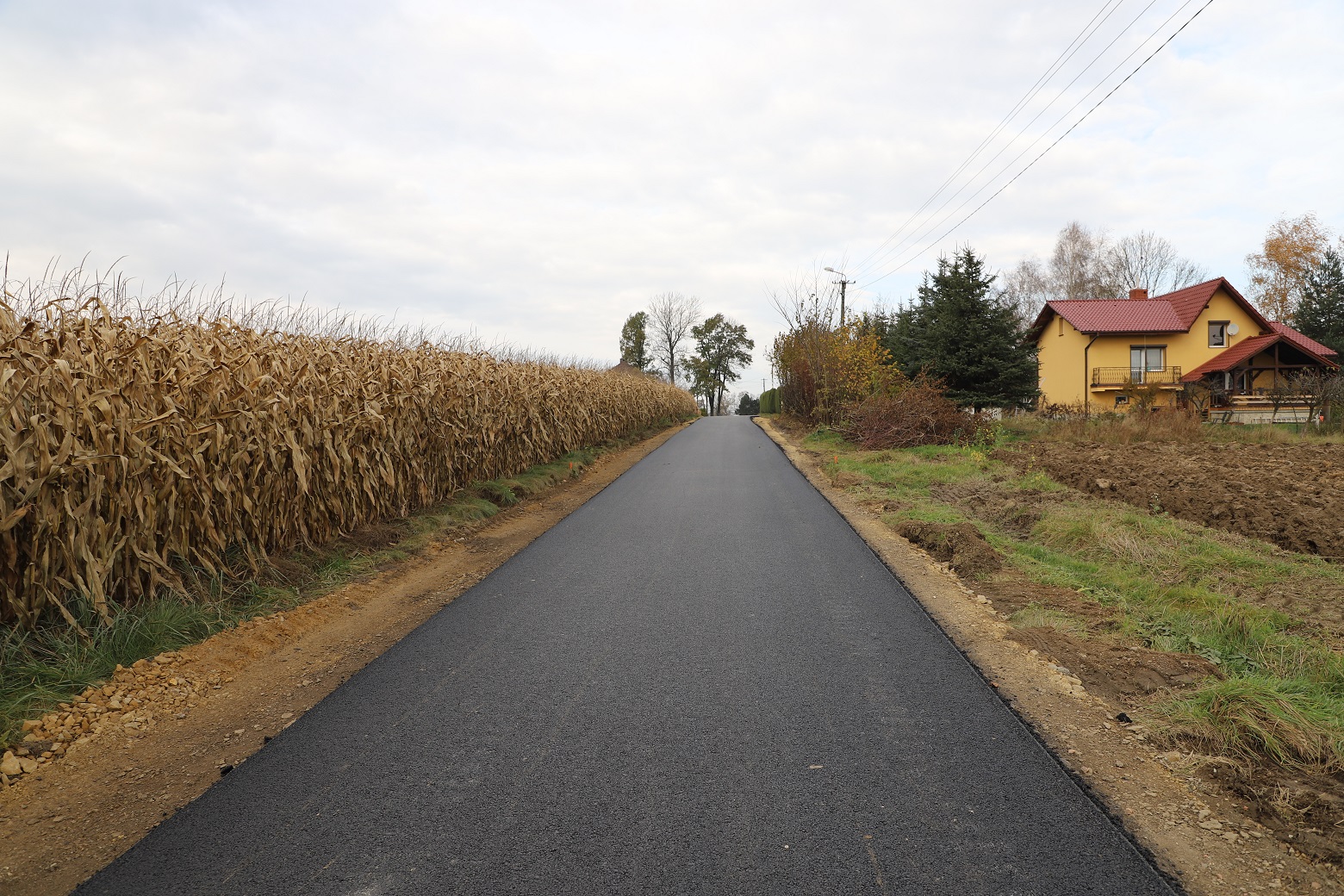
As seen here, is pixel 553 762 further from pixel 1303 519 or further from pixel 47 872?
pixel 1303 519

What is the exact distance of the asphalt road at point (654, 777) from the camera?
2.52 meters

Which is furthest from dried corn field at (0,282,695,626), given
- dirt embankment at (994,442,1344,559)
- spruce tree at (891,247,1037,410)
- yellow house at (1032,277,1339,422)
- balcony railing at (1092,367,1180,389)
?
balcony railing at (1092,367,1180,389)

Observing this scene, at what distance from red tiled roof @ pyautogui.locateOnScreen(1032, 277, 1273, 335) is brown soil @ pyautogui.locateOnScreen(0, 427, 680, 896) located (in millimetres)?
39202

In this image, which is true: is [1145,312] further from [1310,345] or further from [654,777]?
[654,777]

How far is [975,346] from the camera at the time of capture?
26.4 m

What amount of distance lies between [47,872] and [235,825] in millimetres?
600

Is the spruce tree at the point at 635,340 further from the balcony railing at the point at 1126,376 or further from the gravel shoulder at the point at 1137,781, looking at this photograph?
the gravel shoulder at the point at 1137,781

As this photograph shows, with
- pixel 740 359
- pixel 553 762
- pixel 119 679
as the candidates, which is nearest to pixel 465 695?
pixel 553 762

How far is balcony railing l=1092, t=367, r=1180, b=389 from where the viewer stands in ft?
122

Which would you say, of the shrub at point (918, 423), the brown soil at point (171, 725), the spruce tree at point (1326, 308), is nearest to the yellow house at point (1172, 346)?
the spruce tree at point (1326, 308)

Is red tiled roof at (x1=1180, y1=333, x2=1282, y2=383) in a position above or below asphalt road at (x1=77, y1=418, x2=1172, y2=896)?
above

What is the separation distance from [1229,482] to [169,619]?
41.2 feet

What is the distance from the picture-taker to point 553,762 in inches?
128

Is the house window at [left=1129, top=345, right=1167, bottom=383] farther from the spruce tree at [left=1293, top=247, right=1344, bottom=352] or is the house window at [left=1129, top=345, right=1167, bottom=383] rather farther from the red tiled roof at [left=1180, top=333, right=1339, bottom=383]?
the spruce tree at [left=1293, top=247, right=1344, bottom=352]
